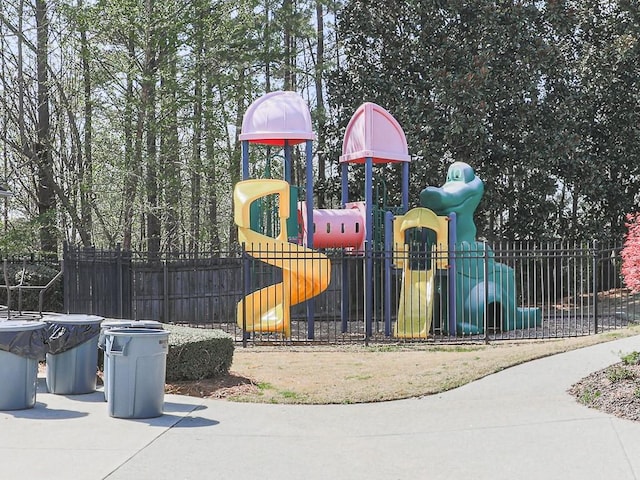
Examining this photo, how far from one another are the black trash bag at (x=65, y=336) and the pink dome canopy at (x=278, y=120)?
770 centimetres

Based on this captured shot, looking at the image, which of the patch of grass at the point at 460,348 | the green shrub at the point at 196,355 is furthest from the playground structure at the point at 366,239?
the green shrub at the point at 196,355

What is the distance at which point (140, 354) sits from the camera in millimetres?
8469

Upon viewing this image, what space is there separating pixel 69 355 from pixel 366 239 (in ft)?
27.3

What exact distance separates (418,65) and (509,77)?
2.69 meters

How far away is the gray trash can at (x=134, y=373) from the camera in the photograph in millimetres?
8445

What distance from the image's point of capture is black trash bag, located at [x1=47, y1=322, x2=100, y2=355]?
32.1ft

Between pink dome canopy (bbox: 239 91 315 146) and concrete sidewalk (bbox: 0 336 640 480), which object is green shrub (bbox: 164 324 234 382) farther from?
pink dome canopy (bbox: 239 91 315 146)

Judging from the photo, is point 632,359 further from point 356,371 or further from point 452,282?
point 452,282

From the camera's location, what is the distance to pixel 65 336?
9.80 m

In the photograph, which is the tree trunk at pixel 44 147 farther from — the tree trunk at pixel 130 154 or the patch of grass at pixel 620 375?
the patch of grass at pixel 620 375

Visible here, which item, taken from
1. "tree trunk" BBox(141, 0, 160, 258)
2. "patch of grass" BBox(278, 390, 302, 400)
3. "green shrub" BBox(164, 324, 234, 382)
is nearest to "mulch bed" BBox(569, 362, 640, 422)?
"patch of grass" BBox(278, 390, 302, 400)

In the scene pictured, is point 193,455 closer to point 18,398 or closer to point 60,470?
point 60,470

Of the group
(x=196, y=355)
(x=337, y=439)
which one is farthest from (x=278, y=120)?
(x=337, y=439)

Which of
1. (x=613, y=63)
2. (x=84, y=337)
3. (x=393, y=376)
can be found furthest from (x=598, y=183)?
(x=84, y=337)
